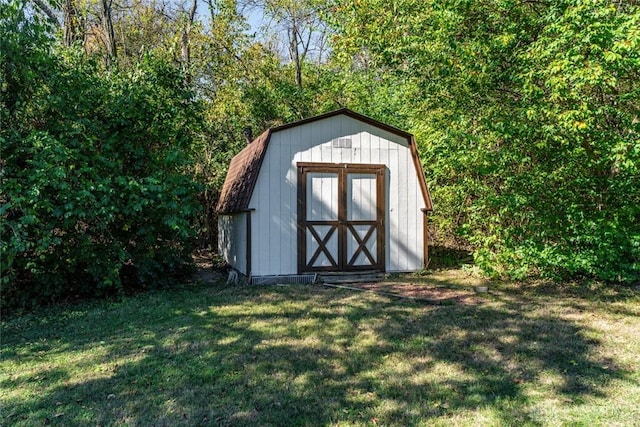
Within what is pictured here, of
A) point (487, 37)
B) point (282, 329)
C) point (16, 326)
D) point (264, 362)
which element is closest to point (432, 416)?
point (264, 362)

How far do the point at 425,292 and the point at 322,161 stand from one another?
9.57ft

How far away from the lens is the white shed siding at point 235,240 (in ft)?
26.0

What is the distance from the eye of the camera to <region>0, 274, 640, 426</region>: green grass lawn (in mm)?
2926

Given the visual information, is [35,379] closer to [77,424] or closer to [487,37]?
[77,424]

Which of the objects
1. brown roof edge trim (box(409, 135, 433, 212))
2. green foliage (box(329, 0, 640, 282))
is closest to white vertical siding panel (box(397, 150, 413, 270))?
brown roof edge trim (box(409, 135, 433, 212))

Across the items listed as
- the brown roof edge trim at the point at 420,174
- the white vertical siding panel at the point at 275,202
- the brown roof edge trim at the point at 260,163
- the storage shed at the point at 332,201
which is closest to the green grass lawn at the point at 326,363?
the white vertical siding panel at the point at 275,202

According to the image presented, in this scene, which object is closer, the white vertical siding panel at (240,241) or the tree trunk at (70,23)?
the white vertical siding panel at (240,241)

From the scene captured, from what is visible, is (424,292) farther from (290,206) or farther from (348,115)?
(348,115)

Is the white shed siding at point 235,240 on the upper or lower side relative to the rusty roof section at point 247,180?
lower

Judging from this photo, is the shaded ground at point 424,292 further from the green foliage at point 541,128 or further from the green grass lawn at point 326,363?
the green foliage at point 541,128

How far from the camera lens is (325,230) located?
7824 mm

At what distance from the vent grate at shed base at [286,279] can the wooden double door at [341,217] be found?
5.6 inches

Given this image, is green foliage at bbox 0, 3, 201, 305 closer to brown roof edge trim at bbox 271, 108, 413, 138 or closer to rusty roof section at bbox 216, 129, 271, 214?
rusty roof section at bbox 216, 129, 271, 214

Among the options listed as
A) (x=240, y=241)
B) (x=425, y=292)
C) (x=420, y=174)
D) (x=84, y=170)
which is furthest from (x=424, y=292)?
(x=84, y=170)
